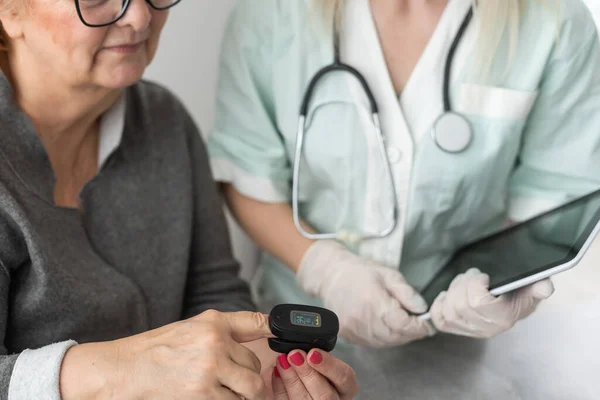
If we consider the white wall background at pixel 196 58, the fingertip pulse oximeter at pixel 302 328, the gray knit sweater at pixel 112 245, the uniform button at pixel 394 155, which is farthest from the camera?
the white wall background at pixel 196 58

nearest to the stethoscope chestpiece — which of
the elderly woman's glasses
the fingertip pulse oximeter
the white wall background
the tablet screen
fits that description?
the tablet screen

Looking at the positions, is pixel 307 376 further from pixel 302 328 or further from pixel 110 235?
pixel 110 235

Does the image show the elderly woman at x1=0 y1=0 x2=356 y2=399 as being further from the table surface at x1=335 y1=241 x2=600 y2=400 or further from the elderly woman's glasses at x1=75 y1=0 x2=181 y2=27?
the table surface at x1=335 y1=241 x2=600 y2=400

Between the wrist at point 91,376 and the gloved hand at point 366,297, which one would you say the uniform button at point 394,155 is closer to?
the gloved hand at point 366,297

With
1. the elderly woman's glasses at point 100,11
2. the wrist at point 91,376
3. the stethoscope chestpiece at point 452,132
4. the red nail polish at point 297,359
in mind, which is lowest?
the wrist at point 91,376

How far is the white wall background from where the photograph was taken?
4.09ft

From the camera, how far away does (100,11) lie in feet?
2.48

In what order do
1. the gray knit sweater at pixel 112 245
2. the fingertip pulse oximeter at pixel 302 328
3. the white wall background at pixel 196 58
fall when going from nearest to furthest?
the fingertip pulse oximeter at pixel 302 328, the gray knit sweater at pixel 112 245, the white wall background at pixel 196 58

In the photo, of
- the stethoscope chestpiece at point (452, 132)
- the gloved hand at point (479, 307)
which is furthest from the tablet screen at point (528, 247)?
the stethoscope chestpiece at point (452, 132)

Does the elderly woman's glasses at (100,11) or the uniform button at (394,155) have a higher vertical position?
the elderly woman's glasses at (100,11)

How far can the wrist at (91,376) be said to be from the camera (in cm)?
69

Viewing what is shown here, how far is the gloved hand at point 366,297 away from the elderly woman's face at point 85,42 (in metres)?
0.36

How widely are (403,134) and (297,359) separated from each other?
0.34 m

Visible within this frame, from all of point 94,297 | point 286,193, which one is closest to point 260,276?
point 286,193
